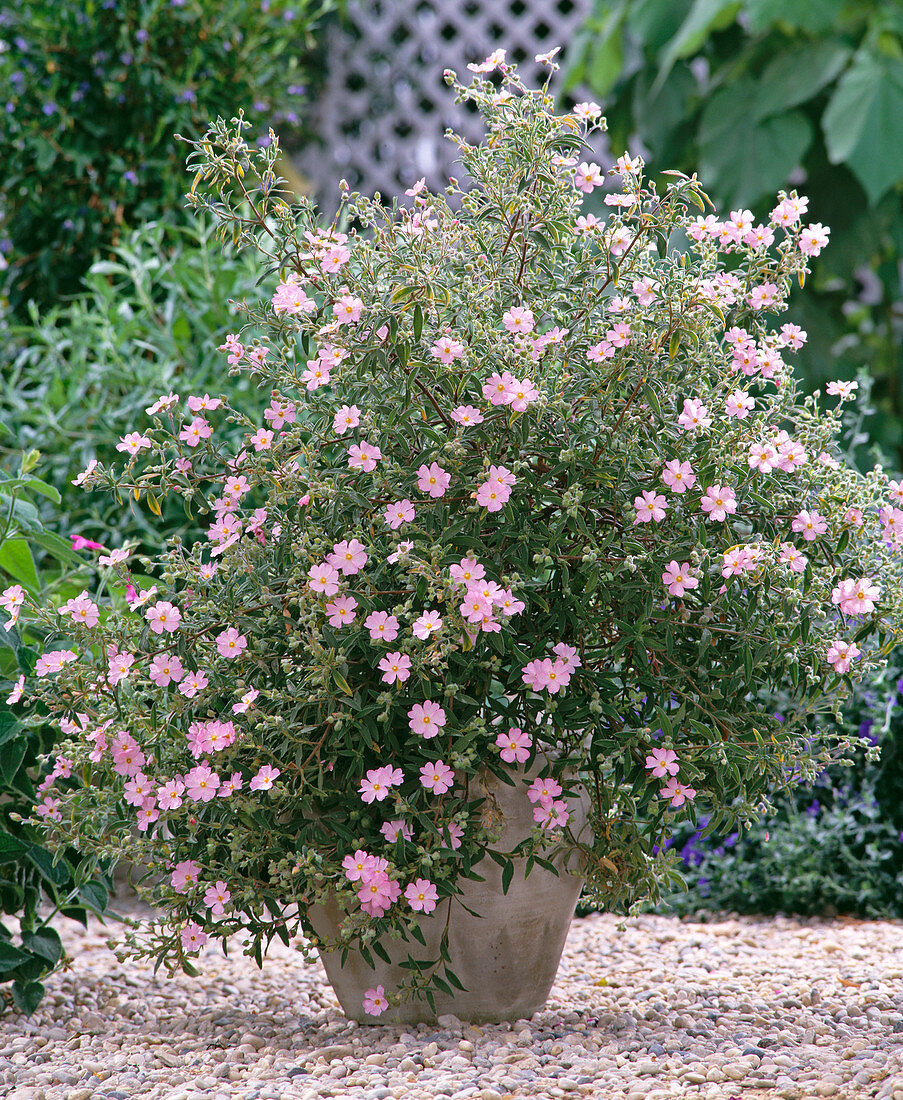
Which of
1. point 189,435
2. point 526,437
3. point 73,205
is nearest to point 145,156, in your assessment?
point 73,205

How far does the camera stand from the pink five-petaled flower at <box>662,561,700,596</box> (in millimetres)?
1483

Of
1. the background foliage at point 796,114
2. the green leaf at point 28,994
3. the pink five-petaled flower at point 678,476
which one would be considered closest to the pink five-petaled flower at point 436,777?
the pink five-petaled flower at point 678,476

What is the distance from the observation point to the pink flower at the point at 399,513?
1442mm

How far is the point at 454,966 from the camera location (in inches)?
65.9

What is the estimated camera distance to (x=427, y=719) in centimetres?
145

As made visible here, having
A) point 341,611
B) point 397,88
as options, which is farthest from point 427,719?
point 397,88

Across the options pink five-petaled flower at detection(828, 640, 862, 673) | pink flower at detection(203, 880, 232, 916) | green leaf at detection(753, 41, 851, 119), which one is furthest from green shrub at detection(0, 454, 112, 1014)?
green leaf at detection(753, 41, 851, 119)

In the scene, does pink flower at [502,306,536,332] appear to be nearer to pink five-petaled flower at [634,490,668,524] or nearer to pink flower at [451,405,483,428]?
pink flower at [451,405,483,428]

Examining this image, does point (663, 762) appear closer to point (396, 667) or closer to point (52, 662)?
point (396, 667)

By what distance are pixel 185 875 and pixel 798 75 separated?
131 inches

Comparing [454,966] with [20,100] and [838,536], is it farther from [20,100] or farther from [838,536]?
[20,100]

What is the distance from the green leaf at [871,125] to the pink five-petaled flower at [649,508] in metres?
2.30

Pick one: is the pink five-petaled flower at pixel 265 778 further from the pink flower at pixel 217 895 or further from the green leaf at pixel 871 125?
the green leaf at pixel 871 125

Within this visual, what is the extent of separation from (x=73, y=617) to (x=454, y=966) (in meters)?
0.77
